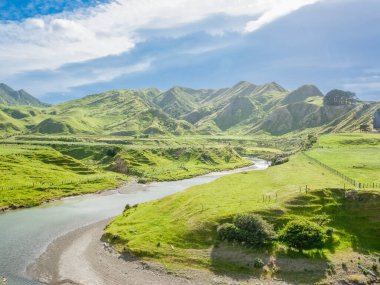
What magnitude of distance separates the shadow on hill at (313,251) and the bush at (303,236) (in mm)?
1654

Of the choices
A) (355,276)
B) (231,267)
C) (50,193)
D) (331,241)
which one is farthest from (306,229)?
(50,193)

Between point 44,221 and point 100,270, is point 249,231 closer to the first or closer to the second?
point 100,270

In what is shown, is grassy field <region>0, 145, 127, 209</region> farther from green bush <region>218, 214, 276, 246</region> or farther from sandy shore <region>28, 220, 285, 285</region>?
green bush <region>218, 214, 276, 246</region>

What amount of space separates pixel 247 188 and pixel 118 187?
8736cm

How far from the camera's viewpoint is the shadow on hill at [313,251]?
73500 millimetres

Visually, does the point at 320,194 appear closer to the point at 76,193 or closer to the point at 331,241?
the point at 331,241

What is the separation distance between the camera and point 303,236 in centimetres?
7819

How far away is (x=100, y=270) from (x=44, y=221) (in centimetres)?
4798

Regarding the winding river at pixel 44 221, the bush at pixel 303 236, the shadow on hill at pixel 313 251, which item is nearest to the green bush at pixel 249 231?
the shadow on hill at pixel 313 251

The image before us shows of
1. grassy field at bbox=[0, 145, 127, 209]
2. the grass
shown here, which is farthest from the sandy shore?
grassy field at bbox=[0, 145, 127, 209]

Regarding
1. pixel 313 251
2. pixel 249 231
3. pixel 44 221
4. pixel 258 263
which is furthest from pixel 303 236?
pixel 44 221

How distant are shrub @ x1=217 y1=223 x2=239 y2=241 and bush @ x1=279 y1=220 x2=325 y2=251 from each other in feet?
31.6

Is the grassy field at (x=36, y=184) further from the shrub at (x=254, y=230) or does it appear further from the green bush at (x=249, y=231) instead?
the shrub at (x=254, y=230)

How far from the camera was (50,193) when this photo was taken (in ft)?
511
